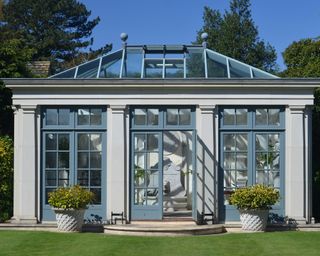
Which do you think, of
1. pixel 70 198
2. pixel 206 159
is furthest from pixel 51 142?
pixel 206 159

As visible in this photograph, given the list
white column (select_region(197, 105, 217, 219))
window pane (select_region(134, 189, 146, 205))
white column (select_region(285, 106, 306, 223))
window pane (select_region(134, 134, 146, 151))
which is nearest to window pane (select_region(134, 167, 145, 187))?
window pane (select_region(134, 189, 146, 205))

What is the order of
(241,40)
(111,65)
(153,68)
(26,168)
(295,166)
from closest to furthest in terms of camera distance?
1. (295,166)
2. (26,168)
3. (153,68)
4. (111,65)
5. (241,40)

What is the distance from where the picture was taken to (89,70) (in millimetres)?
18000

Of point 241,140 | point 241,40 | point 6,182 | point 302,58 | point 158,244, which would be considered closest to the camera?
point 158,244

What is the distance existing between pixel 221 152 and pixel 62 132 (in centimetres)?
400

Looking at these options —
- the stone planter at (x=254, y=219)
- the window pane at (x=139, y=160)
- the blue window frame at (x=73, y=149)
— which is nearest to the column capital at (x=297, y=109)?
the stone planter at (x=254, y=219)

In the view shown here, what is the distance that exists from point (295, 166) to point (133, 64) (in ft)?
16.5

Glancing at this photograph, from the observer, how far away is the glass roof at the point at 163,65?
698 inches

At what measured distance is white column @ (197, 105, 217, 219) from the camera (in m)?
16.7

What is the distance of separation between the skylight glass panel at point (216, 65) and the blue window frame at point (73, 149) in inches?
121

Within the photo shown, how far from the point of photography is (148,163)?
16906 mm

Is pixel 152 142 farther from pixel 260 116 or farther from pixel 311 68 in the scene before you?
pixel 311 68

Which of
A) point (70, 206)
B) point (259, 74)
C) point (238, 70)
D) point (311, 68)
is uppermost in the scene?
point (311, 68)

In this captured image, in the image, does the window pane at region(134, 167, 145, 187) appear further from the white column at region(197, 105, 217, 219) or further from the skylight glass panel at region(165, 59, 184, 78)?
the skylight glass panel at region(165, 59, 184, 78)
